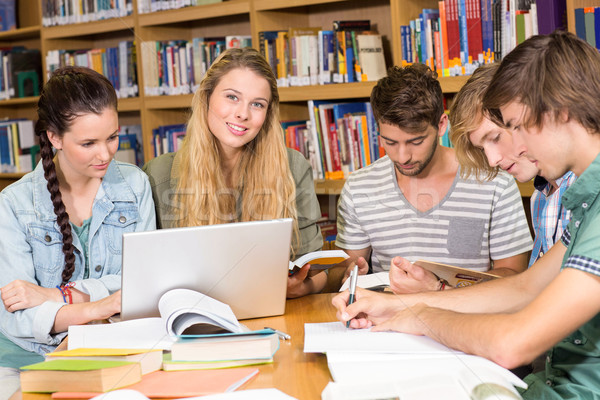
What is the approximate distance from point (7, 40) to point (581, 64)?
443 centimetres

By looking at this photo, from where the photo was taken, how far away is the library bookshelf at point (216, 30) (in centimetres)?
297

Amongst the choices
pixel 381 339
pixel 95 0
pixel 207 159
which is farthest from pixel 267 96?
pixel 95 0

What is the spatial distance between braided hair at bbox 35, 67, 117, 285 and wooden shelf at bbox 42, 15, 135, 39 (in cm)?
202

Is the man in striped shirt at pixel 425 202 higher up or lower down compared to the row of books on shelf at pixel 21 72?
lower down

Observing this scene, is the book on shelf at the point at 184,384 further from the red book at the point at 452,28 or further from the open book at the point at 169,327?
the red book at the point at 452,28

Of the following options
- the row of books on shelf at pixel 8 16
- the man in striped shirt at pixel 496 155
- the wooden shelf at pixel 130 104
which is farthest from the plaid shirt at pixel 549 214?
the row of books on shelf at pixel 8 16

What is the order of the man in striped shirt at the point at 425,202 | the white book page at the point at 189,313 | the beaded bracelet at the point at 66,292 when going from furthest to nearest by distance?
1. the man in striped shirt at the point at 425,202
2. the beaded bracelet at the point at 66,292
3. the white book page at the point at 189,313

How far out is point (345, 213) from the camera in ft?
7.52

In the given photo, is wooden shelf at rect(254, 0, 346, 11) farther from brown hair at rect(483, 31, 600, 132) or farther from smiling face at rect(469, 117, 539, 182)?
brown hair at rect(483, 31, 600, 132)

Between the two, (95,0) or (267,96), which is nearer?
(267,96)

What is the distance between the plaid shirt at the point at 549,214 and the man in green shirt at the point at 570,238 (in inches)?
20.3

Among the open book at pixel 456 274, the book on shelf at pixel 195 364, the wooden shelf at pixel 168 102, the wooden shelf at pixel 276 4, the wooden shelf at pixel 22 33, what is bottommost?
the book on shelf at pixel 195 364

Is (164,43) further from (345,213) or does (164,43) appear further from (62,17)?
(345,213)

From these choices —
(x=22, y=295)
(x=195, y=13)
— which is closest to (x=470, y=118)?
(x=22, y=295)
